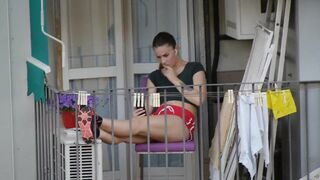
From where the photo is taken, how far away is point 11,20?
4258 millimetres

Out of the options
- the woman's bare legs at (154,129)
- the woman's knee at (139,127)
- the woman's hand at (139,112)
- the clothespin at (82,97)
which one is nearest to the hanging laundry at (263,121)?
the woman's bare legs at (154,129)

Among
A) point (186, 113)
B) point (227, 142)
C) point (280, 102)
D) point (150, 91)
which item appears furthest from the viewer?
point (150, 91)

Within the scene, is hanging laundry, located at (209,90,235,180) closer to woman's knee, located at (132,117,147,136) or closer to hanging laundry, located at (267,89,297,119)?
hanging laundry, located at (267,89,297,119)

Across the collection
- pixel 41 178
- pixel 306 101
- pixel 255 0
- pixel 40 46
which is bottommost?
pixel 41 178

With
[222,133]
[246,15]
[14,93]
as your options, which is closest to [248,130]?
[222,133]

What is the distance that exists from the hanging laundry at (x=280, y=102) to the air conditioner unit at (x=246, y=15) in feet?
3.00

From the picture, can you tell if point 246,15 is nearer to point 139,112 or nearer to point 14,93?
point 139,112

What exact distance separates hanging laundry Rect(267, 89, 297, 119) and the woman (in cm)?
48

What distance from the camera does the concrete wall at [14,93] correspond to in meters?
4.23

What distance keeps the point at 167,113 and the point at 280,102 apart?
90 centimetres

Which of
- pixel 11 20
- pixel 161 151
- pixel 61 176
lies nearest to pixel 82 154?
pixel 61 176

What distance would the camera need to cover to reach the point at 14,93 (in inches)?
168

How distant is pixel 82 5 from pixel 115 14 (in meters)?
0.27

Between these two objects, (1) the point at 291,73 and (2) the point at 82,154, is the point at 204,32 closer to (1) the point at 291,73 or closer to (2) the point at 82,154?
(1) the point at 291,73
